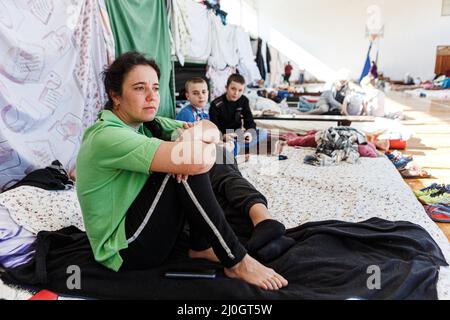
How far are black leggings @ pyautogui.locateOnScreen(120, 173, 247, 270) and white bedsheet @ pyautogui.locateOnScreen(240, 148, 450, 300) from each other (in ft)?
2.03

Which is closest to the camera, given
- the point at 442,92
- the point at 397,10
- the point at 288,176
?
the point at 288,176

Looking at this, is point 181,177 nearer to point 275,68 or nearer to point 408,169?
point 408,169

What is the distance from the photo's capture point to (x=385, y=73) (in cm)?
947

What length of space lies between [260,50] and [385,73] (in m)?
4.32

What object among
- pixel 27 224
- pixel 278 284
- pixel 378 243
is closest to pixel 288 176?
pixel 378 243

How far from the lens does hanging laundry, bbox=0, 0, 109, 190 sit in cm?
172

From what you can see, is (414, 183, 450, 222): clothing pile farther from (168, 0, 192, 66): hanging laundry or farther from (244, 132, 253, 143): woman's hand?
(168, 0, 192, 66): hanging laundry

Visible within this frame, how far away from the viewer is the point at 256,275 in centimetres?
106

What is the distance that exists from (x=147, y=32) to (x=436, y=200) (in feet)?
7.76

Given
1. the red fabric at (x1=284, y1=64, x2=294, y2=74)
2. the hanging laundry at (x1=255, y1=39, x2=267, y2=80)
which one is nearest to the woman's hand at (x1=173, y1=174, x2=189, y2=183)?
the hanging laundry at (x1=255, y1=39, x2=267, y2=80)

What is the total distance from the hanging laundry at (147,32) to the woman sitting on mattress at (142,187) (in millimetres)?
1233

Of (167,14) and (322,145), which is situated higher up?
(167,14)

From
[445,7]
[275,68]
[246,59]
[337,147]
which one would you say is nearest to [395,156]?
[337,147]
